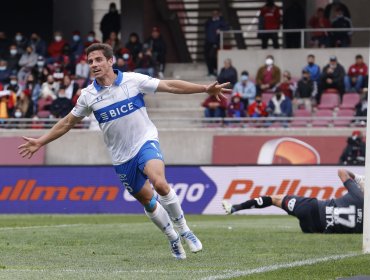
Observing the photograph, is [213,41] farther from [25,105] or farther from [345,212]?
[345,212]

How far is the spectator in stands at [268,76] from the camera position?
3438 cm

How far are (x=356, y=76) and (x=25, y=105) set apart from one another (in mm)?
10119

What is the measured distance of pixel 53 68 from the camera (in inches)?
1464

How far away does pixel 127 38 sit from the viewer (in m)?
40.6

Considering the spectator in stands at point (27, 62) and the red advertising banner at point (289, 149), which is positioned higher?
the spectator in stands at point (27, 62)

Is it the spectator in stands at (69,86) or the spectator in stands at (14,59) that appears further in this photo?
the spectator in stands at (14,59)

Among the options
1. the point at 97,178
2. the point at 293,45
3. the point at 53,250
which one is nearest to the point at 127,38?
the point at 293,45

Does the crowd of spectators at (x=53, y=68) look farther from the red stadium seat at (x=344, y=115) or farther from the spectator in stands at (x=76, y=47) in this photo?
the red stadium seat at (x=344, y=115)

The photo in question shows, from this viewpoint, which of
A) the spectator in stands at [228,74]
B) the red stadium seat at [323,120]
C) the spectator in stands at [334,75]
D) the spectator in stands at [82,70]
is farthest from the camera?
the spectator in stands at [82,70]

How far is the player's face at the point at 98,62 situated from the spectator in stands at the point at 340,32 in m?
24.2

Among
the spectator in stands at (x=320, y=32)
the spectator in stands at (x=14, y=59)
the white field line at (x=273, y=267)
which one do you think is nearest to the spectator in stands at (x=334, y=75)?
the spectator in stands at (x=320, y=32)

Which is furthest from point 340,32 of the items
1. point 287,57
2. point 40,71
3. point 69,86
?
point 40,71

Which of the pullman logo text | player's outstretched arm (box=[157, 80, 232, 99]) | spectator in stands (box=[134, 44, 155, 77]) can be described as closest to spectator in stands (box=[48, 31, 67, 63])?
spectator in stands (box=[134, 44, 155, 77])

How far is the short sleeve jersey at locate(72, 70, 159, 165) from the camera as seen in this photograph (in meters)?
12.5
